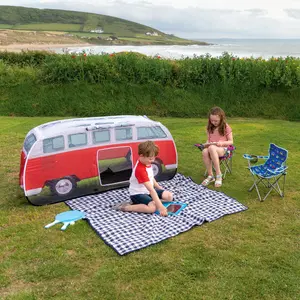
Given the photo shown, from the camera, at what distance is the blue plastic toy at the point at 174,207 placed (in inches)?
203

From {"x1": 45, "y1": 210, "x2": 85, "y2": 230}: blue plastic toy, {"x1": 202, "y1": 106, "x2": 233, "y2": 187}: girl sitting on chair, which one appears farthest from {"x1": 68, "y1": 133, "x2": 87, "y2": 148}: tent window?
{"x1": 202, "y1": 106, "x2": 233, "y2": 187}: girl sitting on chair

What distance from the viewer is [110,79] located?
45.3 ft

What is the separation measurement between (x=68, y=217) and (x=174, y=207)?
1601mm

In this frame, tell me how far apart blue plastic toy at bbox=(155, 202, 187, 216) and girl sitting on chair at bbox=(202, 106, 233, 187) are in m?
1.13

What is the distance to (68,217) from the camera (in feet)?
16.3

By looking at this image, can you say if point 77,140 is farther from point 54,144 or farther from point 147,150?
point 147,150

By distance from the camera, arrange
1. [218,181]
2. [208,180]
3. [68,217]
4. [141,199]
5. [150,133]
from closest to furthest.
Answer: [68,217] < [141,199] < [150,133] < [218,181] < [208,180]

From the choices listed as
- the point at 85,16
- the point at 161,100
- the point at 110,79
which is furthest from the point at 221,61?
the point at 85,16

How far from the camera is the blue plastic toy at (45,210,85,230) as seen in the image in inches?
191

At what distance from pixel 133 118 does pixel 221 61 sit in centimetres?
852

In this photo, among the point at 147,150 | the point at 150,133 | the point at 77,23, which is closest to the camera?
the point at 147,150

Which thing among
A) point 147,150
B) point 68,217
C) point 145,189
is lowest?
point 68,217

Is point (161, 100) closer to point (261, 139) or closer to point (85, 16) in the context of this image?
point (261, 139)

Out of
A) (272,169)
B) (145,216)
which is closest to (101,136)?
(145,216)
